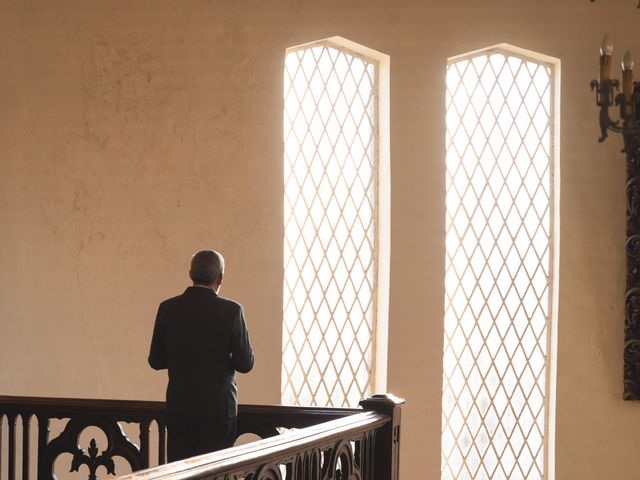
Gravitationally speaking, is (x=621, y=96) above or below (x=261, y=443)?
above

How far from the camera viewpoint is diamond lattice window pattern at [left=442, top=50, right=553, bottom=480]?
556 centimetres

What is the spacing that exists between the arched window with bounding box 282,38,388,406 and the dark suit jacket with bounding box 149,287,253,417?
2.21m

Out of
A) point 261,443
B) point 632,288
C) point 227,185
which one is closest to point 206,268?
point 261,443

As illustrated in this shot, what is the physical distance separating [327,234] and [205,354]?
2352 millimetres

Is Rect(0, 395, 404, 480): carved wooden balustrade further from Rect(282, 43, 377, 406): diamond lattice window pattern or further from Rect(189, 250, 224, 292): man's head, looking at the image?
Rect(282, 43, 377, 406): diamond lattice window pattern

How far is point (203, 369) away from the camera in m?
3.23

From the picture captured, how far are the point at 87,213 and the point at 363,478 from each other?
8.59 ft

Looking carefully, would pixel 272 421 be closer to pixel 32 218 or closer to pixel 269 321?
pixel 269 321

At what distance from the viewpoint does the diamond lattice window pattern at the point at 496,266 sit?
5.56m

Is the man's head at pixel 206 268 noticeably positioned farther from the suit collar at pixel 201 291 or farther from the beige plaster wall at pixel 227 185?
the beige plaster wall at pixel 227 185

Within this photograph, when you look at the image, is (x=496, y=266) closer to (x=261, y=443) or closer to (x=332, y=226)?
(x=332, y=226)

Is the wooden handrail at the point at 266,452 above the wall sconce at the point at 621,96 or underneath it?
underneath

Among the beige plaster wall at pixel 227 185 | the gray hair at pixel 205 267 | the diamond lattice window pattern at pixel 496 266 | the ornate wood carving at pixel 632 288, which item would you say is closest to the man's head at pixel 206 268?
the gray hair at pixel 205 267

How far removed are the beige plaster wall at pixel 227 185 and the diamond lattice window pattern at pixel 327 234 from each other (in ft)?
0.73
